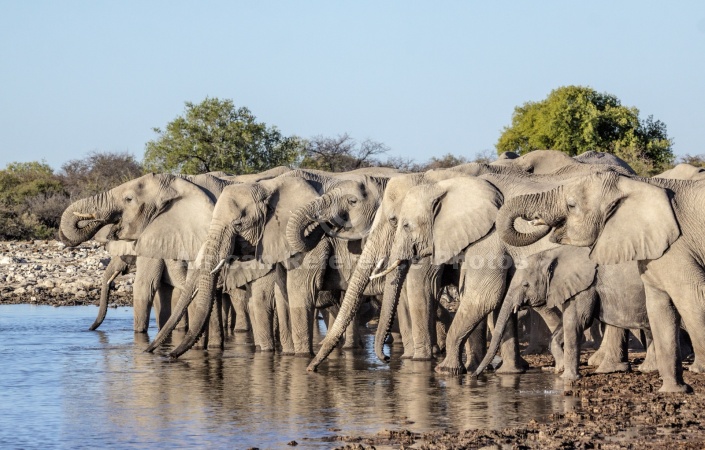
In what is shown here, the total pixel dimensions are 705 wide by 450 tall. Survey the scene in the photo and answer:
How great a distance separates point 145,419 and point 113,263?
828cm

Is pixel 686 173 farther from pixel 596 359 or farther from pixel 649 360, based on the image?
pixel 649 360

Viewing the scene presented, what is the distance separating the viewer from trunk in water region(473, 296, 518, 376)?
10.6 metres

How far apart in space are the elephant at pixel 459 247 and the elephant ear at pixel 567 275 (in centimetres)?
30

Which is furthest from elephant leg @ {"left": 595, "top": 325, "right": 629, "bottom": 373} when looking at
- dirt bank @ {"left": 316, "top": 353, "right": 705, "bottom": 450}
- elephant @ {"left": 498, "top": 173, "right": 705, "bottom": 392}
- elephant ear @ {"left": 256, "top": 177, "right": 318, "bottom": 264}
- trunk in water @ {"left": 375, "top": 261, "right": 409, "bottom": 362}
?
elephant ear @ {"left": 256, "top": 177, "right": 318, "bottom": 264}

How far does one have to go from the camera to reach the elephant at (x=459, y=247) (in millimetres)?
10977

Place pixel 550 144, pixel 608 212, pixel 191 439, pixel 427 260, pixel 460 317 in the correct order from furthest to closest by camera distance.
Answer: pixel 550 144, pixel 427 260, pixel 460 317, pixel 608 212, pixel 191 439

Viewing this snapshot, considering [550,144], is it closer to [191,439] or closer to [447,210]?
[447,210]

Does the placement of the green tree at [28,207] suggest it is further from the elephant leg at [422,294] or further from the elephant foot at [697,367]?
the elephant foot at [697,367]

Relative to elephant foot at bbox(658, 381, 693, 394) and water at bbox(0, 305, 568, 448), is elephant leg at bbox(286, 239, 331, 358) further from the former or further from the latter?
elephant foot at bbox(658, 381, 693, 394)

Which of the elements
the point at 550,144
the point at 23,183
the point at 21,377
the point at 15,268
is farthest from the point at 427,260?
the point at 23,183

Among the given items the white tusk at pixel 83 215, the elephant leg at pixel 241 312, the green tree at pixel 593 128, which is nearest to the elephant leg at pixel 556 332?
the elephant leg at pixel 241 312

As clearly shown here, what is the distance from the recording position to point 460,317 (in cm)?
1102

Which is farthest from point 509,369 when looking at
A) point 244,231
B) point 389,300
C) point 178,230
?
point 178,230

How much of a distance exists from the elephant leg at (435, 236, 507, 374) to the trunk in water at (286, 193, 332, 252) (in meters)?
1.95
